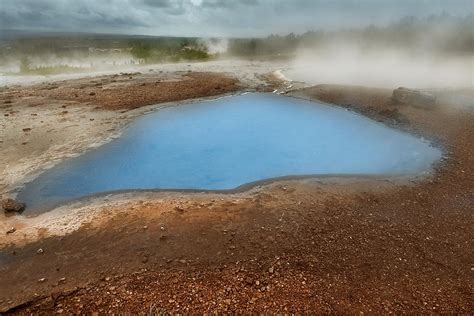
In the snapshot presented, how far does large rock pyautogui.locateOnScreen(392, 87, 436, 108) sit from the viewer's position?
13.1m

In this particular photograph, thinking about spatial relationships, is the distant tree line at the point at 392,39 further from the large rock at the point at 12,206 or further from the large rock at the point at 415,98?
the large rock at the point at 12,206

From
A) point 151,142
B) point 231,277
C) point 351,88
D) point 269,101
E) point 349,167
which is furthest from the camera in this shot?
point 351,88

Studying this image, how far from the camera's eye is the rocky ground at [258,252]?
445cm

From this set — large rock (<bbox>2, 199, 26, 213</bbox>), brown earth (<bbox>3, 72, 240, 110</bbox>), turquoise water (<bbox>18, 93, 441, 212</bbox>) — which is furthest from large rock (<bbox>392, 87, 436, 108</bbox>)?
large rock (<bbox>2, 199, 26, 213</bbox>)

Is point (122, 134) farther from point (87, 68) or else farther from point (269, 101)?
point (87, 68)

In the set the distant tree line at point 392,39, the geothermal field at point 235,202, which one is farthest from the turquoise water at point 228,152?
the distant tree line at point 392,39

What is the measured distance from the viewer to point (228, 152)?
10.1 m

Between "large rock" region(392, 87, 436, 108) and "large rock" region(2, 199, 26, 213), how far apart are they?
13070 mm

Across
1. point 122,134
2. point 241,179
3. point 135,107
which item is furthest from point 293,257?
point 135,107

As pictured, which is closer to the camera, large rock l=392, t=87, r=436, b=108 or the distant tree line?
large rock l=392, t=87, r=436, b=108

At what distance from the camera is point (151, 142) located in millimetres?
10477

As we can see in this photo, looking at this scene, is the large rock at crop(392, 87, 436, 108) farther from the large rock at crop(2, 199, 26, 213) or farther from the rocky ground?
the large rock at crop(2, 199, 26, 213)

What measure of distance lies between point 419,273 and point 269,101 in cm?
1130

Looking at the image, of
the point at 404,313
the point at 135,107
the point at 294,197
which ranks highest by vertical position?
the point at 135,107
